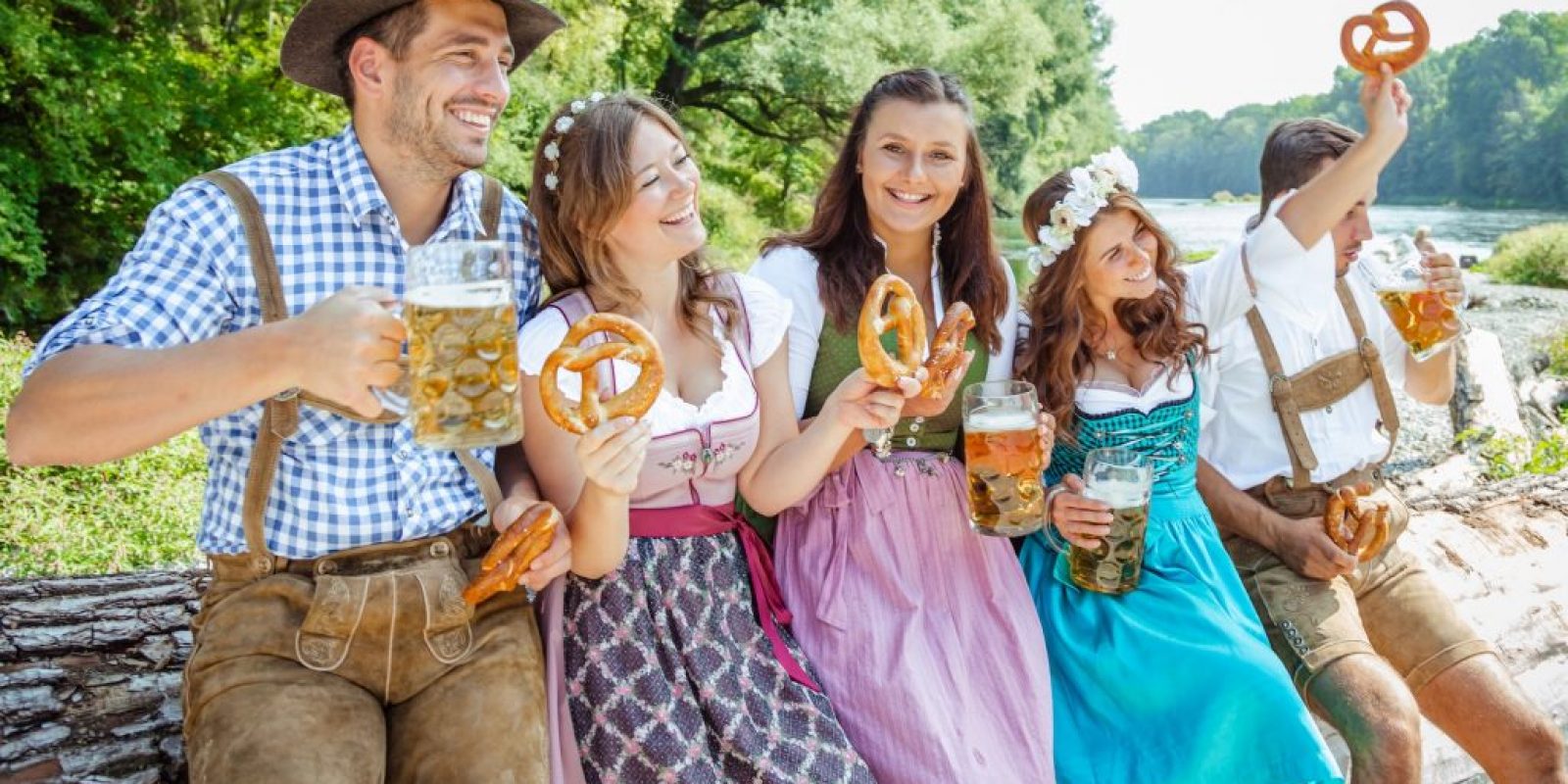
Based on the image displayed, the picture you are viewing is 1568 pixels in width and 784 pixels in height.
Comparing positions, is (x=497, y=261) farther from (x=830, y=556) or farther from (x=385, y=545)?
(x=830, y=556)

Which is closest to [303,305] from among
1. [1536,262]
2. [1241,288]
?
[1241,288]

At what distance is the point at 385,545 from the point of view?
250cm

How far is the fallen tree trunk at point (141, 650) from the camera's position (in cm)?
272

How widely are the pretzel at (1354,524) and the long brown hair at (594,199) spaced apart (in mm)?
1943

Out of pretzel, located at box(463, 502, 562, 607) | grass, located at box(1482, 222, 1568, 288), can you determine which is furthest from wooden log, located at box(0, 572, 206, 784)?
grass, located at box(1482, 222, 1568, 288)

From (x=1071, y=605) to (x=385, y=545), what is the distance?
5.94 feet

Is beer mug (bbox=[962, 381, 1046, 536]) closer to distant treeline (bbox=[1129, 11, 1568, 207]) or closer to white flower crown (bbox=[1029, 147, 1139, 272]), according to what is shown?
white flower crown (bbox=[1029, 147, 1139, 272])

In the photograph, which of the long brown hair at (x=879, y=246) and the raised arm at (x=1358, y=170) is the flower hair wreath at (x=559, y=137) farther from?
the raised arm at (x=1358, y=170)

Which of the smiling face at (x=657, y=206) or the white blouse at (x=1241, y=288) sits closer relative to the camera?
the smiling face at (x=657, y=206)

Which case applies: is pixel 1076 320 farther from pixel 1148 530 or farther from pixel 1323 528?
pixel 1323 528

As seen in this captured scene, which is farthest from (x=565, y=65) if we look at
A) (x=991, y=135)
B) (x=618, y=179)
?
(x=618, y=179)

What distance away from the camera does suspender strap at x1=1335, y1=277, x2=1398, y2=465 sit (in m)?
3.72

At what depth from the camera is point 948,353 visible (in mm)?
2820

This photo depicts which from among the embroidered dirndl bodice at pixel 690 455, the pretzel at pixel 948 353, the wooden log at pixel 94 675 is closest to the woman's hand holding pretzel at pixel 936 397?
the pretzel at pixel 948 353
